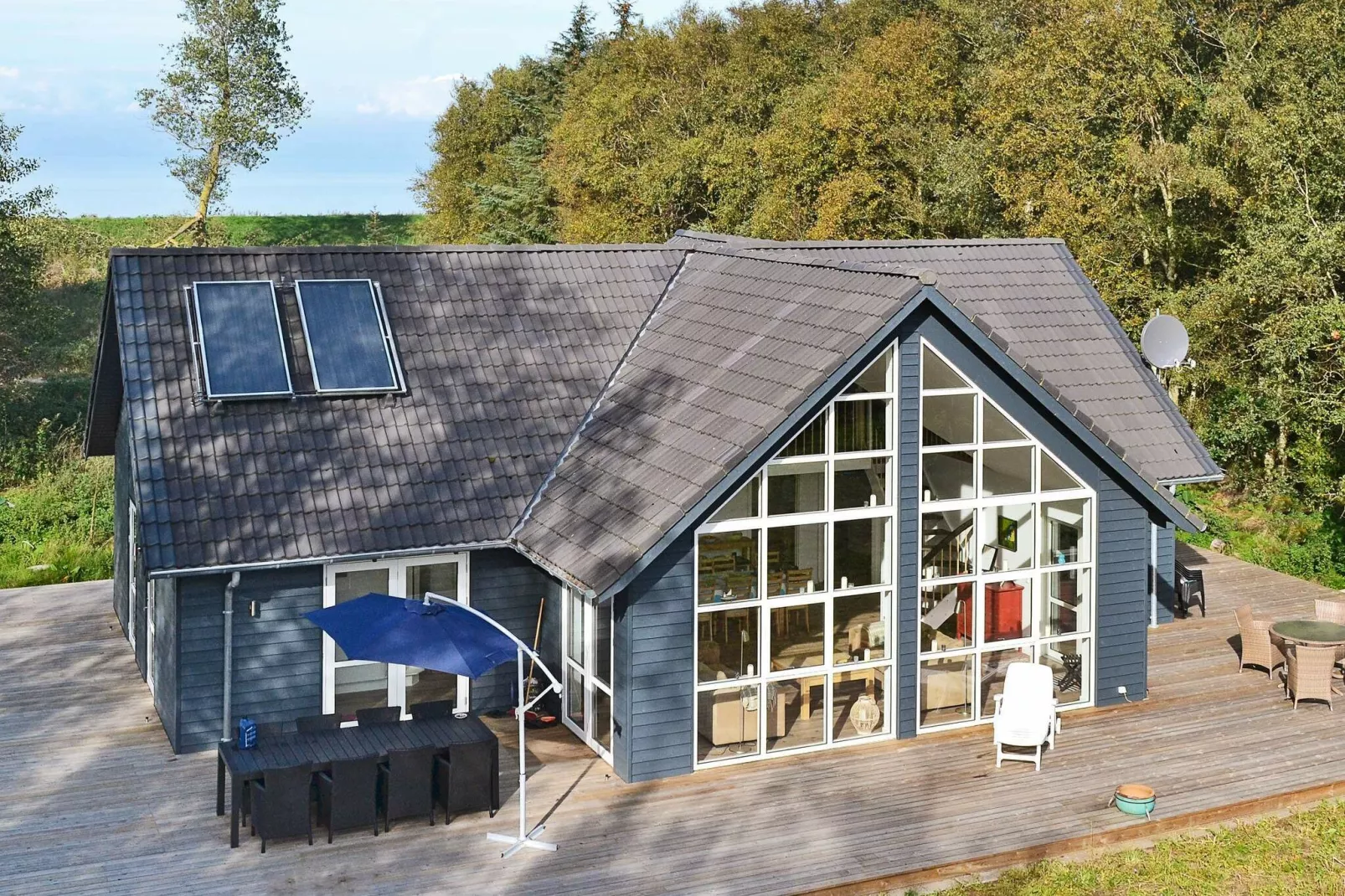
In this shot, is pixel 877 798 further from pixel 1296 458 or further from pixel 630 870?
pixel 1296 458

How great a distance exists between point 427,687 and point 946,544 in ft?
17.0

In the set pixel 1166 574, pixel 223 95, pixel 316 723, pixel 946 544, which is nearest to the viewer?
pixel 316 723

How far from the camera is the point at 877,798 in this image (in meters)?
11.5

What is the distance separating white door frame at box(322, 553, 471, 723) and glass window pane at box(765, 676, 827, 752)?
309 cm

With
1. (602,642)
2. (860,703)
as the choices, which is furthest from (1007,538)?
(602,642)

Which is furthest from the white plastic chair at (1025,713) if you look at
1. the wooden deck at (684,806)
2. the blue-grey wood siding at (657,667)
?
the blue-grey wood siding at (657,667)

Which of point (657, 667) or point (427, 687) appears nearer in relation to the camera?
point (657, 667)

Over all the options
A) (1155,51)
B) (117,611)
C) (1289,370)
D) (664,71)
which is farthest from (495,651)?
(664,71)

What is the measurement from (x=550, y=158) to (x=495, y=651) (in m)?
42.0

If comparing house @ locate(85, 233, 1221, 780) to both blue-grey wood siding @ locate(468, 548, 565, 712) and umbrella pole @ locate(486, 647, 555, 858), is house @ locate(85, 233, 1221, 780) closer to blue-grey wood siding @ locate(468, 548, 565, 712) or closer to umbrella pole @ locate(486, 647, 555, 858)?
blue-grey wood siding @ locate(468, 548, 565, 712)

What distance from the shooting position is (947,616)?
1316 centimetres

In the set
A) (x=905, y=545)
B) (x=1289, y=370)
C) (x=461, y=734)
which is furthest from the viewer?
(x=1289, y=370)

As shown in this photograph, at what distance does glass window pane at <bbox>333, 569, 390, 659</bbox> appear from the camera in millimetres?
12984

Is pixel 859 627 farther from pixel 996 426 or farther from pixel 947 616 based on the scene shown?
pixel 996 426
